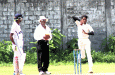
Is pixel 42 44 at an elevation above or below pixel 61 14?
below

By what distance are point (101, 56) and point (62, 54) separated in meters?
2.13

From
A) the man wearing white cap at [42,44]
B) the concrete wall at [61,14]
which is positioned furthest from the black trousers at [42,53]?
the concrete wall at [61,14]

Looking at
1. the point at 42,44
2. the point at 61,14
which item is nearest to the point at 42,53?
the point at 42,44

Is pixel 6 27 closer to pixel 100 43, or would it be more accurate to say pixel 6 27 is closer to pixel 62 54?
pixel 62 54

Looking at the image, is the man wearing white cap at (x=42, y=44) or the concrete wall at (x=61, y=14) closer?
the man wearing white cap at (x=42, y=44)

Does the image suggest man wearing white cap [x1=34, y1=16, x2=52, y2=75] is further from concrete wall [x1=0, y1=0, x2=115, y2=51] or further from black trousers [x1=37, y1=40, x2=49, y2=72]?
concrete wall [x1=0, y1=0, x2=115, y2=51]

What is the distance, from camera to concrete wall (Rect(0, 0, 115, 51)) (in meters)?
15.0

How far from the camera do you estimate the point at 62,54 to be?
14.4 metres

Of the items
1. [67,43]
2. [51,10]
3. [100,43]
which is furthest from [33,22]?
[100,43]

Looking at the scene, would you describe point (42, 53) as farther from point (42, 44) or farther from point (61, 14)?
point (61, 14)

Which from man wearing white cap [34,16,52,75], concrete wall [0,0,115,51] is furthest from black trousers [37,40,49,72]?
concrete wall [0,0,115,51]

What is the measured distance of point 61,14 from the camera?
593 inches

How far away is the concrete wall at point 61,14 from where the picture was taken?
15.0 metres

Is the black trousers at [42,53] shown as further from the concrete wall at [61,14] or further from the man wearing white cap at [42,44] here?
the concrete wall at [61,14]
